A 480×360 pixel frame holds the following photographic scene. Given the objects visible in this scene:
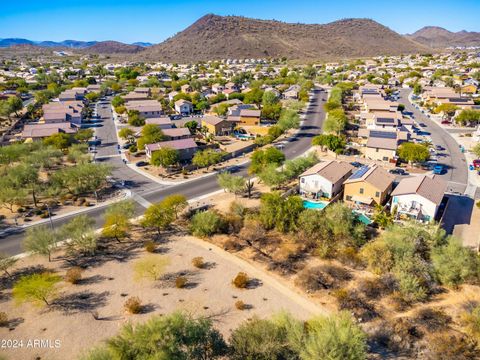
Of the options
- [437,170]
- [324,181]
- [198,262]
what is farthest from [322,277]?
[437,170]

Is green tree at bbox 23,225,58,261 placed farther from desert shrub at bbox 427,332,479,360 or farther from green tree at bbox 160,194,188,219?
desert shrub at bbox 427,332,479,360

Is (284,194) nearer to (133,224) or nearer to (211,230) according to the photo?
(211,230)

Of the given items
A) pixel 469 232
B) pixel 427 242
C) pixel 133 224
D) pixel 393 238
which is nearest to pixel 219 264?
pixel 133 224

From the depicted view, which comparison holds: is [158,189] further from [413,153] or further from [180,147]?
[413,153]

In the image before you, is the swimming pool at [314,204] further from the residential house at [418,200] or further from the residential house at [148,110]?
the residential house at [148,110]

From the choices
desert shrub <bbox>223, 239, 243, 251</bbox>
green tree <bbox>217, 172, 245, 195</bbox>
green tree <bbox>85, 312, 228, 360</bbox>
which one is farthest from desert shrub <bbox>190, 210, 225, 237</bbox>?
green tree <bbox>85, 312, 228, 360</bbox>

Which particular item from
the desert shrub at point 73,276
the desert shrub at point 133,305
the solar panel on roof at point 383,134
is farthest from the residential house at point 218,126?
the desert shrub at point 133,305
